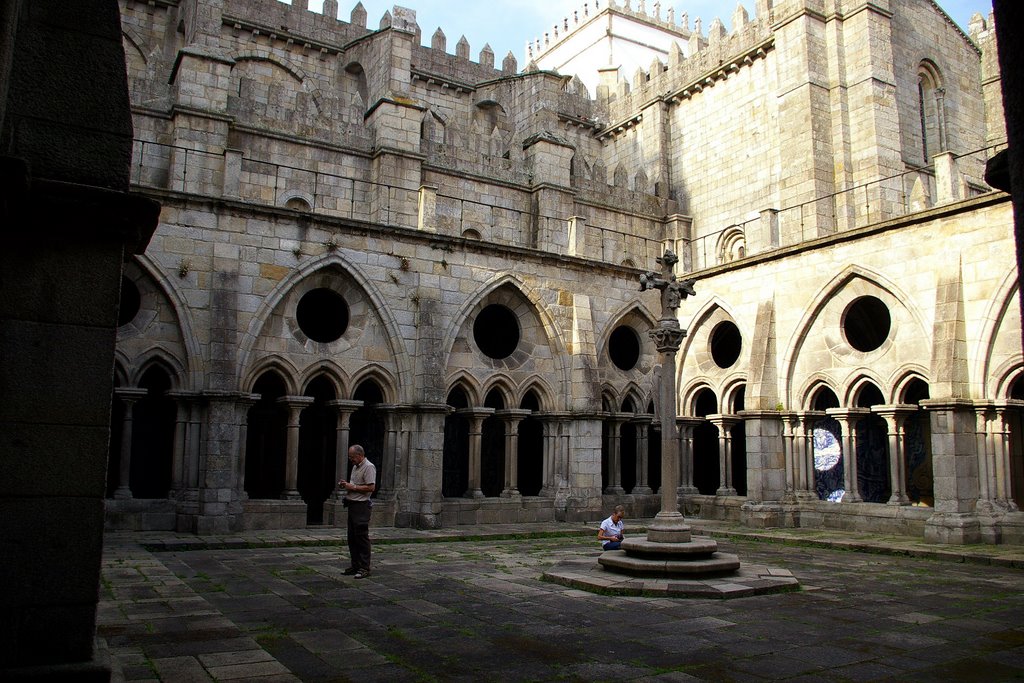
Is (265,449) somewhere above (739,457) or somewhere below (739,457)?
above

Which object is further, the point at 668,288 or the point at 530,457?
the point at 530,457

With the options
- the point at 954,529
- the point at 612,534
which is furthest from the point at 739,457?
the point at 612,534

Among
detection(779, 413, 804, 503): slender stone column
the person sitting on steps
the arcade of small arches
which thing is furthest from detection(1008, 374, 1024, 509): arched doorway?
the person sitting on steps

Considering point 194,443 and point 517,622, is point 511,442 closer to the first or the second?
point 194,443

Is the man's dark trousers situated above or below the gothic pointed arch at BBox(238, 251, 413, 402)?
below

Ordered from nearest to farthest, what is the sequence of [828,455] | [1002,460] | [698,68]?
1. [1002,460]
2. [828,455]
3. [698,68]

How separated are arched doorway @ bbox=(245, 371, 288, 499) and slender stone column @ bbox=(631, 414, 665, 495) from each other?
7095 mm

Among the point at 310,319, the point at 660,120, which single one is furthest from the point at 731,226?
the point at 310,319

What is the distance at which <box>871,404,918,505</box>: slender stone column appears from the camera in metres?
13.1

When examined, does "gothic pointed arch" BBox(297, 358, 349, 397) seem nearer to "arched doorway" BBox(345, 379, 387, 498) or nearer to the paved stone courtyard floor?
"arched doorway" BBox(345, 379, 387, 498)

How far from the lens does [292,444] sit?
13.1 m

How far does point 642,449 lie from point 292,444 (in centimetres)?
733

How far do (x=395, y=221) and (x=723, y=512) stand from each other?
875 cm

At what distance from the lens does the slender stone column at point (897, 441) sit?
1311cm
